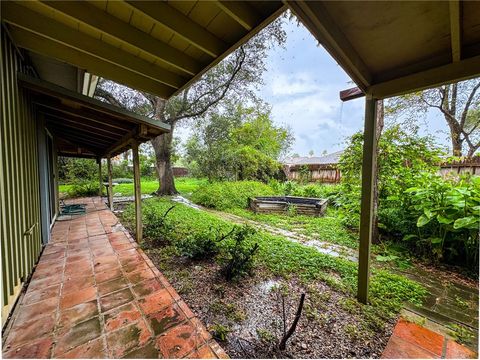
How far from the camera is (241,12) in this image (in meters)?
1.32

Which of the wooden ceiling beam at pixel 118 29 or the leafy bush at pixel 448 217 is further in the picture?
the leafy bush at pixel 448 217

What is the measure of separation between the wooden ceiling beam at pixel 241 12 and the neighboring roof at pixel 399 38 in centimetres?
40

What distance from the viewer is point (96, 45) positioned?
1.84 m

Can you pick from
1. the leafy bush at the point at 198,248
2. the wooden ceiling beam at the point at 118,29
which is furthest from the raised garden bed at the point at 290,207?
the wooden ceiling beam at the point at 118,29

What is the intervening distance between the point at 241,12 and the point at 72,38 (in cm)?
157

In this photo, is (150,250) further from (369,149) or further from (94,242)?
(369,149)

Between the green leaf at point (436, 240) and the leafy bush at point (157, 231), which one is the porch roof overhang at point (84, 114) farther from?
the green leaf at point (436, 240)

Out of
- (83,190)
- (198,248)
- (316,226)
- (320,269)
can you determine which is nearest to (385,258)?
(320,269)

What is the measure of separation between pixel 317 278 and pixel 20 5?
158 inches

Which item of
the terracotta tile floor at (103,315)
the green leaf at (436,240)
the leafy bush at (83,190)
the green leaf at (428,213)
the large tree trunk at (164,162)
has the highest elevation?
the large tree trunk at (164,162)

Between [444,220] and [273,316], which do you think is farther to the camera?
[444,220]

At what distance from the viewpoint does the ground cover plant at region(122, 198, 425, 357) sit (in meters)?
1.61

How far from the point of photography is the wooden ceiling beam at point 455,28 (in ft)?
3.43

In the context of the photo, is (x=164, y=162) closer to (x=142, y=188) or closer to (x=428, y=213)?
(x=142, y=188)
